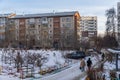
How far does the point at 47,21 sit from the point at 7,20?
15296mm

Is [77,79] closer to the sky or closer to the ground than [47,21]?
closer to the ground

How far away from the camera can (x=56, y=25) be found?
368ft

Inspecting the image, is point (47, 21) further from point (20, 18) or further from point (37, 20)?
point (20, 18)

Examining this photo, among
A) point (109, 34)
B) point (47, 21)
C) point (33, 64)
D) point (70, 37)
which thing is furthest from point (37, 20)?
point (33, 64)

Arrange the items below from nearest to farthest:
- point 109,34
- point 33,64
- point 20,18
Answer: point 33,64 < point 109,34 < point 20,18

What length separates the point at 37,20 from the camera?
370 ft

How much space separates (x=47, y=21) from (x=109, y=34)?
38195mm

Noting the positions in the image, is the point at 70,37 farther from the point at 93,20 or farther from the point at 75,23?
the point at 93,20

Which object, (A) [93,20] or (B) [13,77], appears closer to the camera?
(B) [13,77]

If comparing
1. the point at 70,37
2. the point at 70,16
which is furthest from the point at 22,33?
the point at 70,37

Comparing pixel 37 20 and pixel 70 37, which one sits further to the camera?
pixel 37 20

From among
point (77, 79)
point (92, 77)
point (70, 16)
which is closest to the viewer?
point (92, 77)

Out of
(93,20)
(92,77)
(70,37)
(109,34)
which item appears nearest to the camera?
(92,77)

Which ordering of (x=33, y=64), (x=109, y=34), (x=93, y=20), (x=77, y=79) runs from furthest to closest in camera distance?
(x=93, y=20) → (x=109, y=34) → (x=33, y=64) → (x=77, y=79)
